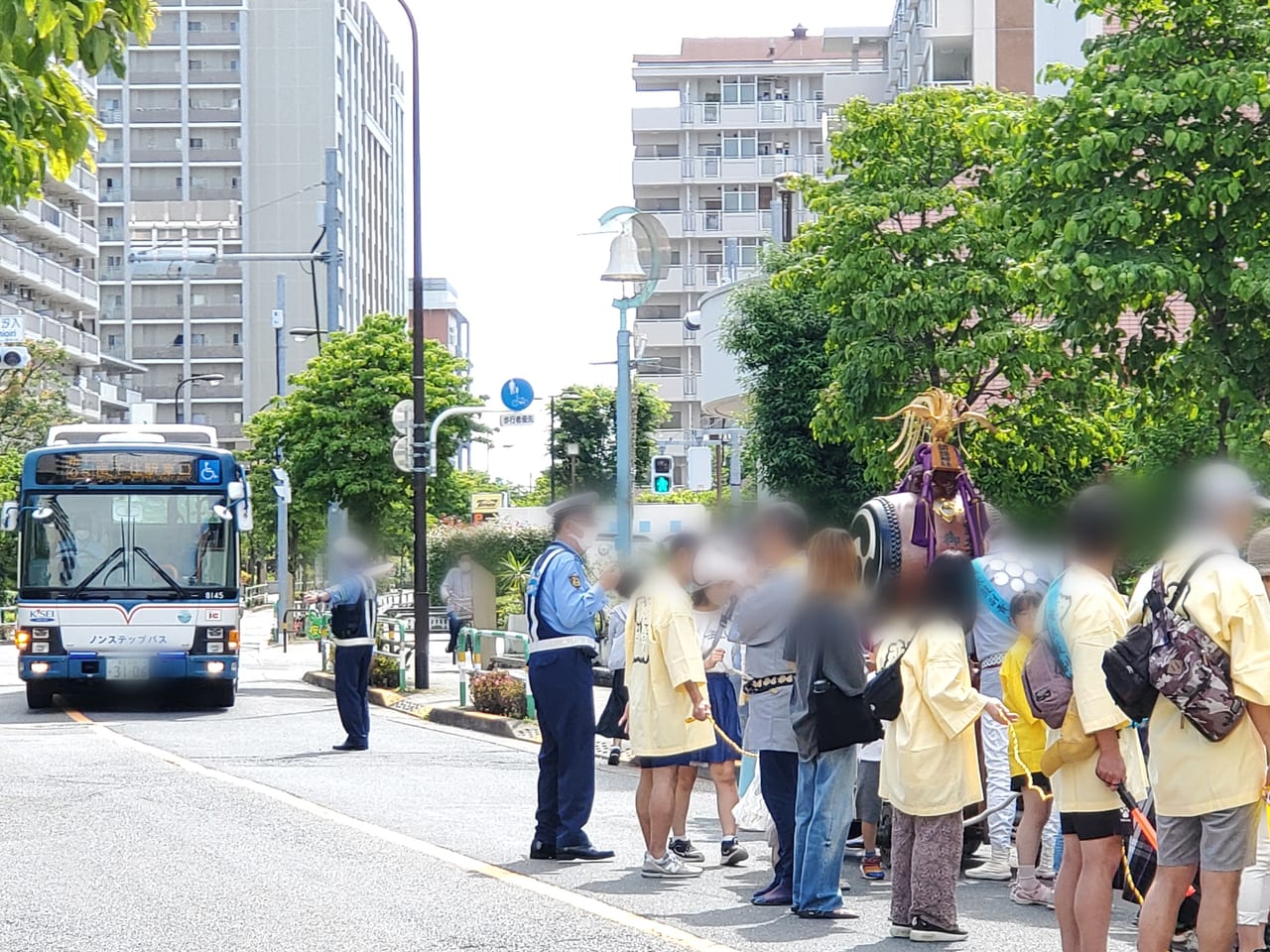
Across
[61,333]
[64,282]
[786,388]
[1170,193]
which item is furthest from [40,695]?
[64,282]

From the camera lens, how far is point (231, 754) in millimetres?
15977

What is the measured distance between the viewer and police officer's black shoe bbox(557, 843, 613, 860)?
9.80 meters

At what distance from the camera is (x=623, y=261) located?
15.8 m

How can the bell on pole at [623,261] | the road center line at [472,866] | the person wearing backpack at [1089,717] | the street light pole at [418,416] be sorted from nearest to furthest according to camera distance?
the person wearing backpack at [1089,717] < the road center line at [472,866] < the bell on pole at [623,261] < the street light pole at [418,416]

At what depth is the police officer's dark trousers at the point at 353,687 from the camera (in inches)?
633

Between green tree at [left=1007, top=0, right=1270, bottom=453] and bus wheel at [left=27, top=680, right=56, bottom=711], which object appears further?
bus wheel at [left=27, top=680, right=56, bottom=711]

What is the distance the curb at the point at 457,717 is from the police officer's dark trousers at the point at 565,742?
6116mm

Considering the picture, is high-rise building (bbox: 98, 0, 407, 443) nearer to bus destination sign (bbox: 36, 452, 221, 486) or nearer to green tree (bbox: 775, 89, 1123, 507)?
bus destination sign (bbox: 36, 452, 221, 486)

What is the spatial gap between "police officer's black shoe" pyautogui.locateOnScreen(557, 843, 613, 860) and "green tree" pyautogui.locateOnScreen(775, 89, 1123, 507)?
1044cm

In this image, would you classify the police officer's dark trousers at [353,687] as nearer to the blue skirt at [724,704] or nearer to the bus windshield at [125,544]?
the bus windshield at [125,544]

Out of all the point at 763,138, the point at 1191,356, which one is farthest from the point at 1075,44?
the point at 763,138

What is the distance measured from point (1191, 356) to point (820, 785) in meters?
6.92

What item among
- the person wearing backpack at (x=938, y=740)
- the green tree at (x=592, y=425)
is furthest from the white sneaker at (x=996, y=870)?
the green tree at (x=592, y=425)

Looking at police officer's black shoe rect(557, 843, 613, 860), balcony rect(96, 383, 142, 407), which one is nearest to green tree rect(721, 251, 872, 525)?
police officer's black shoe rect(557, 843, 613, 860)
